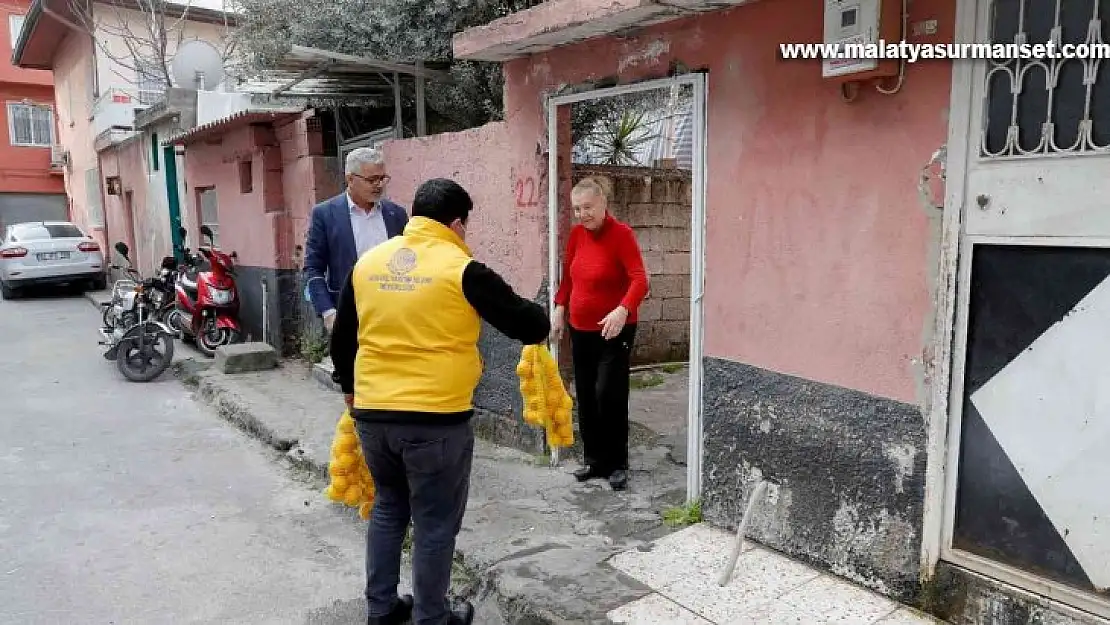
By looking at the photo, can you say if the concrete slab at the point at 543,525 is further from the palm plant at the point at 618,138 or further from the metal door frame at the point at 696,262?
the palm plant at the point at 618,138

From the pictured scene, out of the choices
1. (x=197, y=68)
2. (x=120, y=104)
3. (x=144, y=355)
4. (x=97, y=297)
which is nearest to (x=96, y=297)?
(x=97, y=297)

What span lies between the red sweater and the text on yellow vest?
153 cm

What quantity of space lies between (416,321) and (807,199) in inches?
66.2

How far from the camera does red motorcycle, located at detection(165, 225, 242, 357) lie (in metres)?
8.99

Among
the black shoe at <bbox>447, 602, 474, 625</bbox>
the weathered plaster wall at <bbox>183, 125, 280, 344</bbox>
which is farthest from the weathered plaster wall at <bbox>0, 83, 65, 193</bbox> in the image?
the black shoe at <bbox>447, 602, 474, 625</bbox>

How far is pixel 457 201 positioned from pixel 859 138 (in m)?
1.56

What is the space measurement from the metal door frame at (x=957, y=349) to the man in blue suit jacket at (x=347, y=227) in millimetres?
2800

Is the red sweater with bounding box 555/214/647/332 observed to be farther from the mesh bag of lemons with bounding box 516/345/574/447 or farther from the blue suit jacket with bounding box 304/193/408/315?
the blue suit jacket with bounding box 304/193/408/315

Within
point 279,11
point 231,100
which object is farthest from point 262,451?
point 231,100

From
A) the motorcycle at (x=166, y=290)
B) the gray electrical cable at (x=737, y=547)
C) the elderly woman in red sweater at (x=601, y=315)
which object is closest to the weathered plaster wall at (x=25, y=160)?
the motorcycle at (x=166, y=290)

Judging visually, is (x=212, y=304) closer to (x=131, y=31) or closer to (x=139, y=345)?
(x=139, y=345)

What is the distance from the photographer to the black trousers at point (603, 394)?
423 centimetres

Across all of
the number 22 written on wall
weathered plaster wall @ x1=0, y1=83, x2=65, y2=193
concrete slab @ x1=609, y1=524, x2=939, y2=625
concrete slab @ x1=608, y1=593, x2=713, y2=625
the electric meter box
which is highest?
weathered plaster wall @ x1=0, y1=83, x2=65, y2=193

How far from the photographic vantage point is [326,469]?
16.5ft
